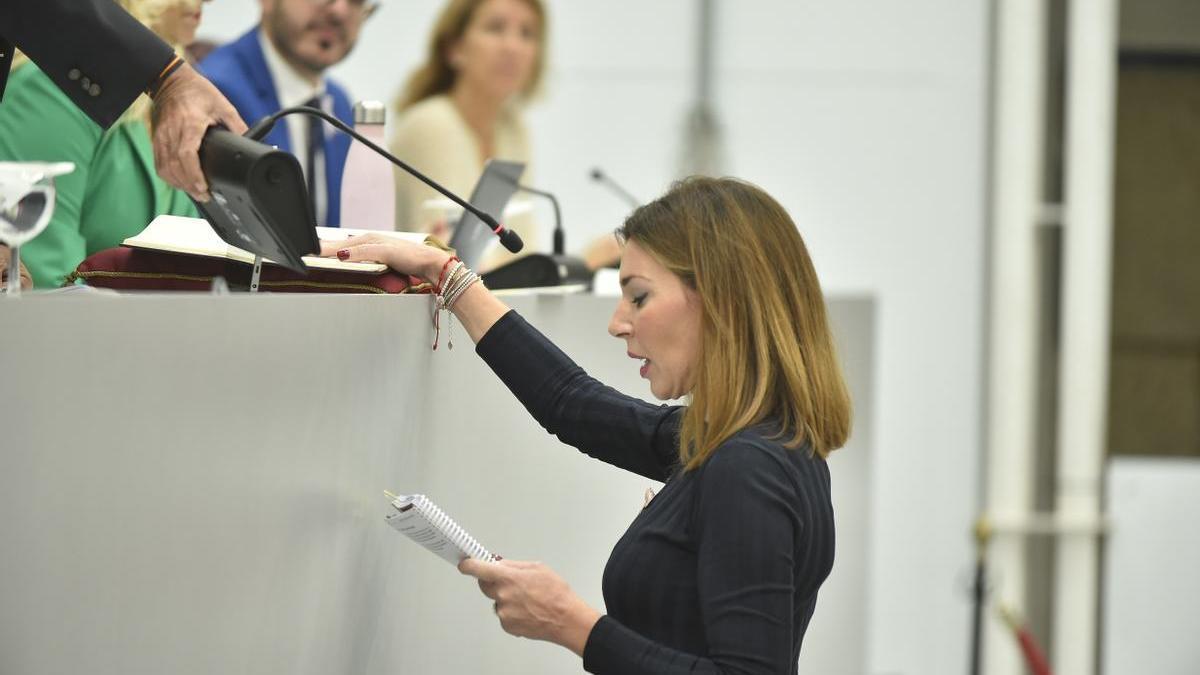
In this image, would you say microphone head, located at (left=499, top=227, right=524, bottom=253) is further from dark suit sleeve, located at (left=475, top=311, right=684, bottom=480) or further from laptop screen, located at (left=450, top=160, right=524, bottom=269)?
laptop screen, located at (left=450, top=160, right=524, bottom=269)

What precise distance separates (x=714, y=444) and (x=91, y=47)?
76cm

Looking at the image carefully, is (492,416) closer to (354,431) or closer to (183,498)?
(354,431)

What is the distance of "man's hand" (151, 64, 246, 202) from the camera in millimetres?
1426

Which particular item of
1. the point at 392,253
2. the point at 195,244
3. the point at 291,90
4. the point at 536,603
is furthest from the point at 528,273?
the point at 291,90

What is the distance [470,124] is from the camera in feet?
15.1

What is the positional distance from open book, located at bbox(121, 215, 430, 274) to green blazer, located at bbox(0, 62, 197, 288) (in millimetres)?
536

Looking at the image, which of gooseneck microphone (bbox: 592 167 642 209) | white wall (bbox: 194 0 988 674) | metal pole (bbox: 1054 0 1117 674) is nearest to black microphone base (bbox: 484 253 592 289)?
gooseneck microphone (bbox: 592 167 642 209)

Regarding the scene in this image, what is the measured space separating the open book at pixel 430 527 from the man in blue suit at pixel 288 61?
1412 mm

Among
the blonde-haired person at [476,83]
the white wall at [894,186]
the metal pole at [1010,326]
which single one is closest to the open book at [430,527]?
the blonde-haired person at [476,83]

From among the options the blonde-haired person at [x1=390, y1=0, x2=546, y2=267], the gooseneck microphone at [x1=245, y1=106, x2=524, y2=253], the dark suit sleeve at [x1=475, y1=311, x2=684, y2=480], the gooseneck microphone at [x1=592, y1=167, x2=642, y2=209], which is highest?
the blonde-haired person at [x1=390, y1=0, x2=546, y2=267]

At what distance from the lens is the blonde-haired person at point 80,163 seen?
2.04m

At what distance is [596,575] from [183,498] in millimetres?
1332

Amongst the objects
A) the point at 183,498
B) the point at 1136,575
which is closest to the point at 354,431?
the point at 183,498

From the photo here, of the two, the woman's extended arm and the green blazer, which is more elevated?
the green blazer
